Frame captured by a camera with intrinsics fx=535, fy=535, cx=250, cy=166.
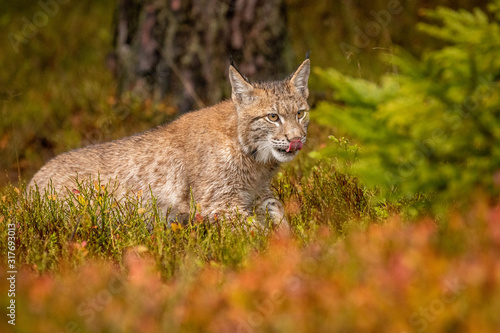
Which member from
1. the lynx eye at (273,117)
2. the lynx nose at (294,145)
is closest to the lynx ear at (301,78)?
the lynx eye at (273,117)

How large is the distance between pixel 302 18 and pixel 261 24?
4.68m

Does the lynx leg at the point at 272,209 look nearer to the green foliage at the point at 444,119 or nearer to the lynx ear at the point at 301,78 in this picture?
the lynx ear at the point at 301,78

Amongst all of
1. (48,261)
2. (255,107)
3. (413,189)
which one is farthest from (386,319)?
(255,107)

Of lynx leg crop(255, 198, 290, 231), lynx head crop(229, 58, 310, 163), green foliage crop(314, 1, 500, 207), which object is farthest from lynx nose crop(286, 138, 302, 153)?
green foliage crop(314, 1, 500, 207)

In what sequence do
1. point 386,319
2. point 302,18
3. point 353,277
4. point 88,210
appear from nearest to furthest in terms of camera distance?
point 386,319
point 353,277
point 88,210
point 302,18

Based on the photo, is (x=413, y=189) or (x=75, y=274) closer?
(x=413, y=189)

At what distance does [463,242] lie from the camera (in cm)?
277

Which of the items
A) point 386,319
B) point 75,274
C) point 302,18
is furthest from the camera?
point 302,18

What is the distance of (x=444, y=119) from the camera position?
3016 mm

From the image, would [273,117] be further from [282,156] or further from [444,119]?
[444,119]

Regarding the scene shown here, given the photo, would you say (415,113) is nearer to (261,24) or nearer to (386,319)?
(386,319)

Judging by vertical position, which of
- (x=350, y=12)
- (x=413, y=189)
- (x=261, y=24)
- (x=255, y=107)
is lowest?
(x=413, y=189)

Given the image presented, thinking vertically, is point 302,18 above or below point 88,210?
above

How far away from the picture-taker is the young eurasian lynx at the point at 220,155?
487 centimetres
